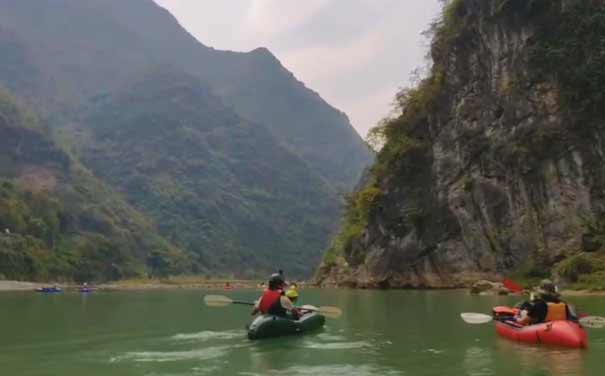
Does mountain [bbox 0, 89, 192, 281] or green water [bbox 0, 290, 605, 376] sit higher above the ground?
mountain [bbox 0, 89, 192, 281]

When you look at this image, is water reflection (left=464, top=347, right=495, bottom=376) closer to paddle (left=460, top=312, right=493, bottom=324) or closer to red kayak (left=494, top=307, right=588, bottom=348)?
red kayak (left=494, top=307, right=588, bottom=348)

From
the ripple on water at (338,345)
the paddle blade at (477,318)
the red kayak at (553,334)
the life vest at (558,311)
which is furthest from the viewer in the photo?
the paddle blade at (477,318)

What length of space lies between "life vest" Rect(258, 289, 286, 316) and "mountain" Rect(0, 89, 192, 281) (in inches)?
2717

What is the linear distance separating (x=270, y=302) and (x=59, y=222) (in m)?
91.9

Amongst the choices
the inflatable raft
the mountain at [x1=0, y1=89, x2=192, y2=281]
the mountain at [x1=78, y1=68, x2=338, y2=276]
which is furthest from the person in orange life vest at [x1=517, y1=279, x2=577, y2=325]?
the mountain at [x1=78, y1=68, x2=338, y2=276]

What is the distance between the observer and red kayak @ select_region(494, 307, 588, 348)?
14.5 m

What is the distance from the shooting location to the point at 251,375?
1240cm

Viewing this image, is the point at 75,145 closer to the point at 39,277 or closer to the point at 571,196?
the point at 39,277

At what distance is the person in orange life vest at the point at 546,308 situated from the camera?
611 inches

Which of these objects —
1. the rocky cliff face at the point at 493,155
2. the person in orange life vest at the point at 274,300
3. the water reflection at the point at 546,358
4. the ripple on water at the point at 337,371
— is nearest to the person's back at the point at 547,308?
the water reflection at the point at 546,358

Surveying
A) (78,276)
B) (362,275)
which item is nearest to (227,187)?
(78,276)

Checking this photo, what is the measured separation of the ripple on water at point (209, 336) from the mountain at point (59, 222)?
66.5 m

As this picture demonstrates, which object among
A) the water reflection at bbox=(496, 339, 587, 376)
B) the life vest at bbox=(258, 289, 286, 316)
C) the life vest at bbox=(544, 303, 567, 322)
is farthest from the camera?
the life vest at bbox=(258, 289, 286, 316)

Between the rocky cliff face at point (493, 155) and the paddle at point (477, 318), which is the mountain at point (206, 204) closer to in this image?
the rocky cliff face at point (493, 155)
